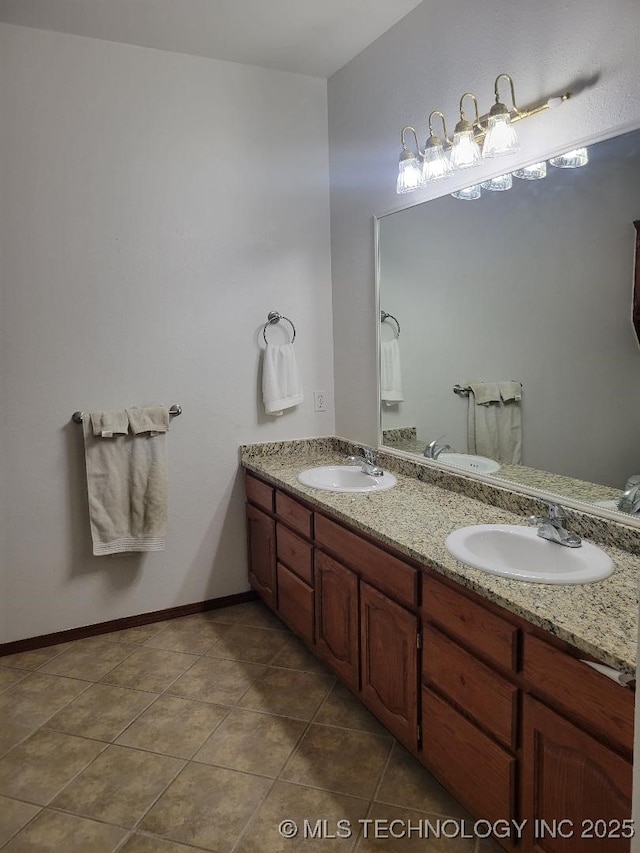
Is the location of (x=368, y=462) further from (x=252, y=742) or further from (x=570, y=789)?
(x=570, y=789)

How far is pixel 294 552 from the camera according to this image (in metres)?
2.58

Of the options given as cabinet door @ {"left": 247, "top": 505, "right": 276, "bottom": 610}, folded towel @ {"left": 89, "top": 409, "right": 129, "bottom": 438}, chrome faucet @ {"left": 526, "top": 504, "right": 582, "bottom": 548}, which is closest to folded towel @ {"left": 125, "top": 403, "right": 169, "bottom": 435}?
folded towel @ {"left": 89, "top": 409, "right": 129, "bottom": 438}

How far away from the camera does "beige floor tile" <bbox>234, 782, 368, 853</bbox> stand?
1643 mm

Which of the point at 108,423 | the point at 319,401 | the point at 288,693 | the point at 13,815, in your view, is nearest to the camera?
the point at 13,815

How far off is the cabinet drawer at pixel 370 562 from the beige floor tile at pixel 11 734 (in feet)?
4.02

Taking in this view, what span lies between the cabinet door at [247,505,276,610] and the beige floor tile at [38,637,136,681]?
25.4 inches

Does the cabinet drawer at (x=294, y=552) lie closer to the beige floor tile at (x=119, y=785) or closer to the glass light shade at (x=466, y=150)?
the beige floor tile at (x=119, y=785)

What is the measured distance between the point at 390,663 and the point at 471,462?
0.79 meters

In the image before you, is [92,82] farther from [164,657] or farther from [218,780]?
[218,780]

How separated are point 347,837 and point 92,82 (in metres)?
2.94

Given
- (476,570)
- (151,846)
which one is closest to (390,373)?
(476,570)

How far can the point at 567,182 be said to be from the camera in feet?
5.92

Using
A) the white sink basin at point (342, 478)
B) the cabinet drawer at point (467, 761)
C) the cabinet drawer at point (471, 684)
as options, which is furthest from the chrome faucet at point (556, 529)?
the white sink basin at point (342, 478)

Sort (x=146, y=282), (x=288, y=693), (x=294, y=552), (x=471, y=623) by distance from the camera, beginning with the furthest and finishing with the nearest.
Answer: (x=146, y=282)
(x=294, y=552)
(x=288, y=693)
(x=471, y=623)
